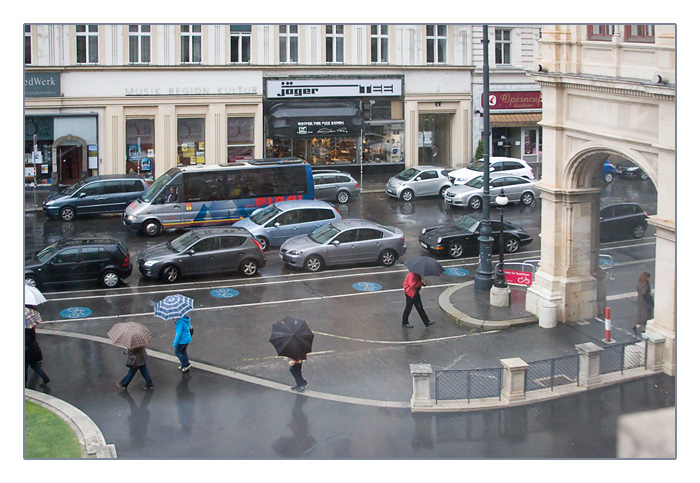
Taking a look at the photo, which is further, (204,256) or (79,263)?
(204,256)

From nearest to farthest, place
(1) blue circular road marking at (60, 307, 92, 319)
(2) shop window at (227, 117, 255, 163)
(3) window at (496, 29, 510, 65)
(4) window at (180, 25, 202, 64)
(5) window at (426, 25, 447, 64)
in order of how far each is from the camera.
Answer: (1) blue circular road marking at (60, 307, 92, 319)
(4) window at (180, 25, 202, 64)
(3) window at (496, 29, 510, 65)
(5) window at (426, 25, 447, 64)
(2) shop window at (227, 117, 255, 163)

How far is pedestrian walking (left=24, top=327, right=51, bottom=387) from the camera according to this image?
17688mm

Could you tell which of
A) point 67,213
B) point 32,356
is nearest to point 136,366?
point 32,356

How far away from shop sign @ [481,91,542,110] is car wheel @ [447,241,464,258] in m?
13.1

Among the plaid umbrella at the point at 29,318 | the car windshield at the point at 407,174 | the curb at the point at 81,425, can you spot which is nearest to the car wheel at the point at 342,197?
the car windshield at the point at 407,174

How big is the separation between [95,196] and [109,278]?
30.3 feet

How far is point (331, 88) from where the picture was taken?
123ft

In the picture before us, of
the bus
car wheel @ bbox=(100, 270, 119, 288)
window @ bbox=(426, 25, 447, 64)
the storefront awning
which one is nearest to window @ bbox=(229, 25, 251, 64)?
the bus

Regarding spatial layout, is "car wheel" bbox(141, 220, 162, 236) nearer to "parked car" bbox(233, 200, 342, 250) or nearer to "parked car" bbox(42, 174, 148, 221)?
"parked car" bbox(42, 174, 148, 221)

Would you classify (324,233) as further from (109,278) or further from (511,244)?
(109,278)

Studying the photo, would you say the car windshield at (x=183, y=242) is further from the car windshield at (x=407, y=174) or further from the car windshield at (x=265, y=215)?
the car windshield at (x=407, y=174)

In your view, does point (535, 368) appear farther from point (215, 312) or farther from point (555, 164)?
point (215, 312)

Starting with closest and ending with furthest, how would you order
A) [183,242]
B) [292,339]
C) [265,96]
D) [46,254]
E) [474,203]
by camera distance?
[292,339], [46,254], [183,242], [474,203], [265,96]

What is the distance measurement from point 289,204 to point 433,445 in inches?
599
